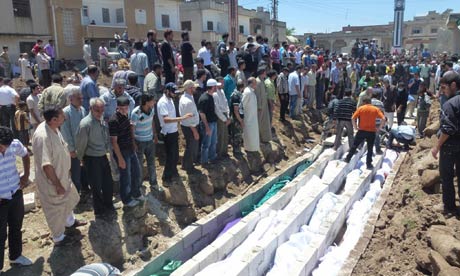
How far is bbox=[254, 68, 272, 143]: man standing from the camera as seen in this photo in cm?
986

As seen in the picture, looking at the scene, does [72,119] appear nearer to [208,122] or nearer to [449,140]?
[208,122]

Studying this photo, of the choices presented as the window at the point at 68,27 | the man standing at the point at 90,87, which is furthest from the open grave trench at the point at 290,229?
the window at the point at 68,27

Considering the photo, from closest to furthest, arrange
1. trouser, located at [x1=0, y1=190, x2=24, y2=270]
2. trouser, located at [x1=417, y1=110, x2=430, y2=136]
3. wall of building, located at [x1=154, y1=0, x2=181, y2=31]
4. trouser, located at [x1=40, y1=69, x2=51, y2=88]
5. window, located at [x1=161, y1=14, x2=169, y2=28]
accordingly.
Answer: trouser, located at [x1=0, y1=190, x2=24, y2=270] < trouser, located at [x1=417, y1=110, x2=430, y2=136] < trouser, located at [x1=40, y1=69, x2=51, y2=88] < wall of building, located at [x1=154, y1=0, x2=181, y2=31] < window, located at [x1=161, y1=14, x2=169, y2=28]

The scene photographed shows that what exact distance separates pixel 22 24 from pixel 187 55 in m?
16.8

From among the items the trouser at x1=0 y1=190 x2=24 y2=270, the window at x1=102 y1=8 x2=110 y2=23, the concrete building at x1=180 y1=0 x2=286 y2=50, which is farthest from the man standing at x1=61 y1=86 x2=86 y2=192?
the concrete building at x1=180 y1=0 x2=286 y2=50

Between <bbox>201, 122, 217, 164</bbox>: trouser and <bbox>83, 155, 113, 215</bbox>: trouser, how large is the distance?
279 cm

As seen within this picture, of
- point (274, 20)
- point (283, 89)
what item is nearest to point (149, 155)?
point (283, 89)

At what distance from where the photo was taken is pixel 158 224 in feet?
22.1

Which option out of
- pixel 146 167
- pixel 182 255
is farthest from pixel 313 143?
pixel 182 255

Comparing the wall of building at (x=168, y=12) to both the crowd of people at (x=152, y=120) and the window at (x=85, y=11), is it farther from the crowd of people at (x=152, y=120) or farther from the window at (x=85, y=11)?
the crowd of people at (x=152, y=120)

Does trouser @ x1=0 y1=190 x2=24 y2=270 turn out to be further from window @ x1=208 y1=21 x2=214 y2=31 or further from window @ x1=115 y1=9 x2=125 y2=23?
window @ x1=208 y1=21 x2=214 y2=31

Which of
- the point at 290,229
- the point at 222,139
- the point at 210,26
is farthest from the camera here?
the point at 210,26

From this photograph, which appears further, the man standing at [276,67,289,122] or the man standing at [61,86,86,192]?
the man standing at [276,67,289,122]

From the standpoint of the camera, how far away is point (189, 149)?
26.1ft
